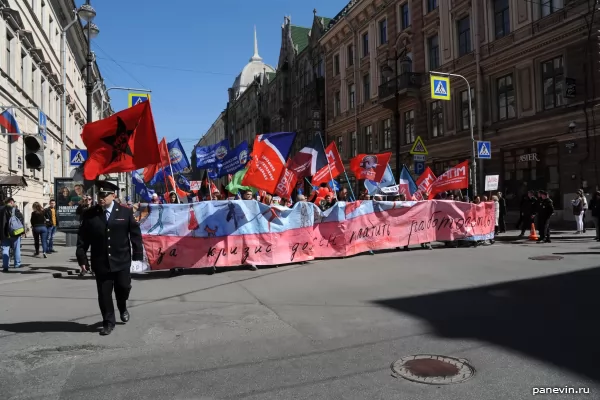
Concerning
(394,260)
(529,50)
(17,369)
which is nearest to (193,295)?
(17,369)

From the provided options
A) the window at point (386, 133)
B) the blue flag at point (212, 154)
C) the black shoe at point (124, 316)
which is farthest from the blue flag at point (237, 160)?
the window at point (386, 133)

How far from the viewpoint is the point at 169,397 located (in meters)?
3.82

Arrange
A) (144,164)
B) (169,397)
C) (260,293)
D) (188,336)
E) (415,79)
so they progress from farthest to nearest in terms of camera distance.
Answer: (415,79) → (144,164) → (260,293) → (188,336) → (169,397)

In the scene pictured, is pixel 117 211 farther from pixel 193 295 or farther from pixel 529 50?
pixel 529 50

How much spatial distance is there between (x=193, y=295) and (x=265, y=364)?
12.6ft

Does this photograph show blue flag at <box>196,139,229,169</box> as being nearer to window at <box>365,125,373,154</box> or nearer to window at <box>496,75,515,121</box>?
window at <box>496,75,515,121</box>

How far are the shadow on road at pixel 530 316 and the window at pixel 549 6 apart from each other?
17.0 meters

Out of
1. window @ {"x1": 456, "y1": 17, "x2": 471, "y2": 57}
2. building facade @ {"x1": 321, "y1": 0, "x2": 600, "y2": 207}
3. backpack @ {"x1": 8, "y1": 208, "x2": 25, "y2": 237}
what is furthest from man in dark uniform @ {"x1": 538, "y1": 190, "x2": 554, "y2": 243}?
backpack @ {"x1": 8, "y1": 208, "x2": 25, "y2": 237}

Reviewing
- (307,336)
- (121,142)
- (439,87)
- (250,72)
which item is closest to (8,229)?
(121,142)

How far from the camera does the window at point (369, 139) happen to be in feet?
120

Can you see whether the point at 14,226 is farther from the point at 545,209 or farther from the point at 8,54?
the point at 545,209

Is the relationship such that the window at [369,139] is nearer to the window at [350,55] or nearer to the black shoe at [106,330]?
the window at [350,55]

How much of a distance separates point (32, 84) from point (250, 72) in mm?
68572

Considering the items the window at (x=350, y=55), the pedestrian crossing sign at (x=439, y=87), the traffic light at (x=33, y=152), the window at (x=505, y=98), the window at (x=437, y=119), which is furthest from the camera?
the window at (x=350, y=55)
